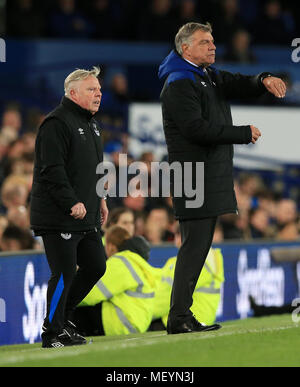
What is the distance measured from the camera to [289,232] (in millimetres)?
13875

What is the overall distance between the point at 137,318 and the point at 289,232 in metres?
5.50

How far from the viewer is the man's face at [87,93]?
281 inches

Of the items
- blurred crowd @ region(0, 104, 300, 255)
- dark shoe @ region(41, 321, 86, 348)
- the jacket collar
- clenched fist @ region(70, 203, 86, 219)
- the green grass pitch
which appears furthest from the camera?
blurred crowd @ region(0, 104, 300, 255)

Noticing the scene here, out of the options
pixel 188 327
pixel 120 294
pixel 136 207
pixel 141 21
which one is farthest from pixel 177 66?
pixel 141 21

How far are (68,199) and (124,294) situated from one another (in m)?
2.12

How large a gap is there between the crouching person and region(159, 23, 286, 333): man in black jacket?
1.57 metres

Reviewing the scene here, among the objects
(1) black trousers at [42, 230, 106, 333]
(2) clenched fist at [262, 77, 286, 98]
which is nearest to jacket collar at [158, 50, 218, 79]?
(2) clenched fist at [262, 77, 286, 98]

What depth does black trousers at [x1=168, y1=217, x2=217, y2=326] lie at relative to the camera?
695 cm

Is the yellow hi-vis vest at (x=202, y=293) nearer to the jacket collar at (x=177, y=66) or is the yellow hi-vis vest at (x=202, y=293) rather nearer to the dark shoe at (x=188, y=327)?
the dark shoe at (x=188, y=327)

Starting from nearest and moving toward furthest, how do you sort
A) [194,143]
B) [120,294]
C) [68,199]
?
[68,199], [194,143], [120,294]

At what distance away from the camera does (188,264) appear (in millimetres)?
6957

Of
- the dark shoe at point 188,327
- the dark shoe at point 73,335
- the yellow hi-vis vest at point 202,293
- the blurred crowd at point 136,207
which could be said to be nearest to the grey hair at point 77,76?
the dark shoe at point 73,335

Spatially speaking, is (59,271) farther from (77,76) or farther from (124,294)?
(124,294)

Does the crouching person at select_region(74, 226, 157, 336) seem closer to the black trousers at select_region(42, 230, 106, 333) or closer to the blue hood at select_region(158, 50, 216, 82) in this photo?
the black trousers at select_region(42, 230, 106, 333)
